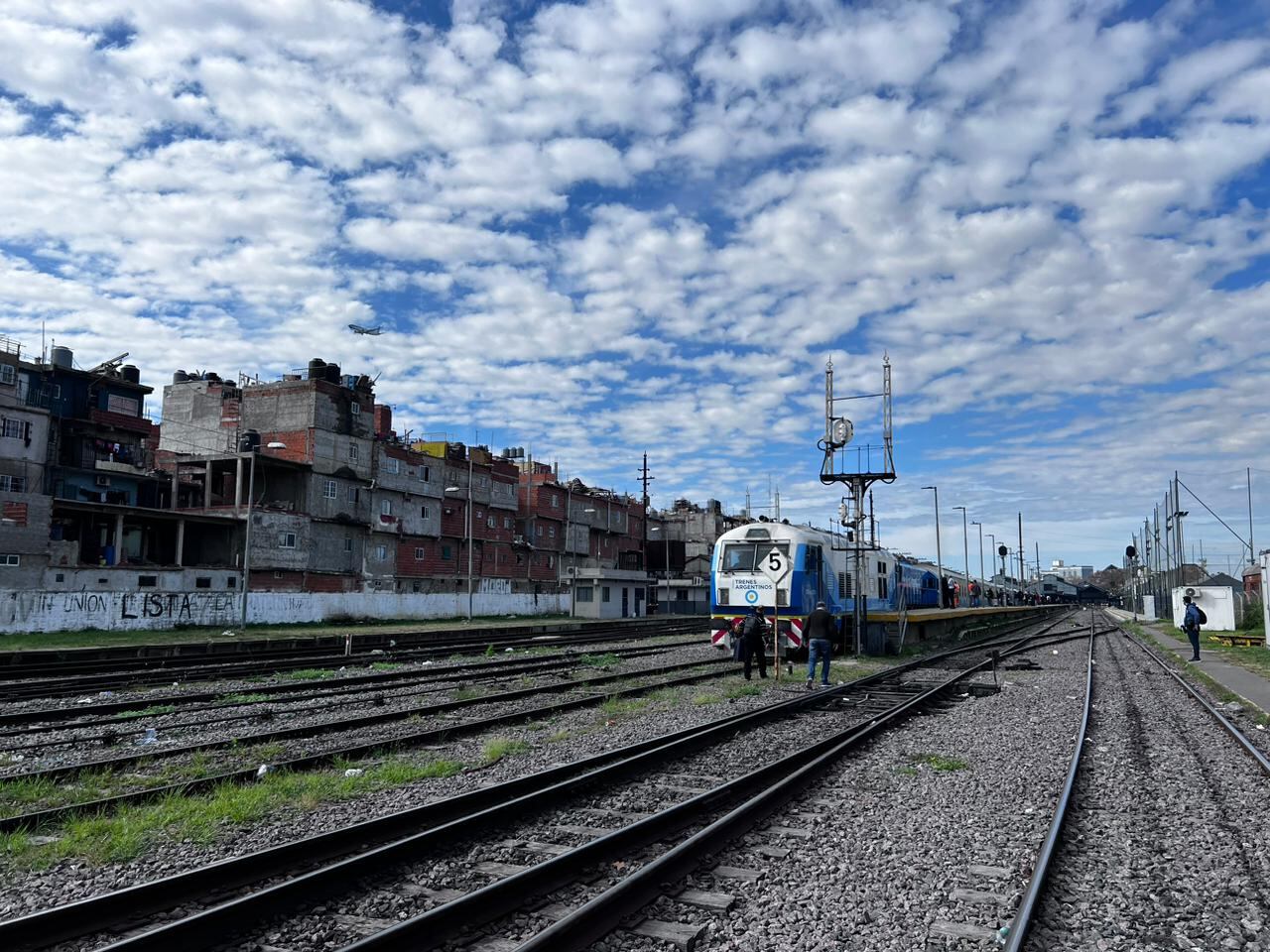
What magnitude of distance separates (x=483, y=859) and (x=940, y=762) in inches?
228

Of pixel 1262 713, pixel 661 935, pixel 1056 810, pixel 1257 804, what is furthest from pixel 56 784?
pixel 1262 713

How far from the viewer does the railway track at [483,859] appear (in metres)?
4.78

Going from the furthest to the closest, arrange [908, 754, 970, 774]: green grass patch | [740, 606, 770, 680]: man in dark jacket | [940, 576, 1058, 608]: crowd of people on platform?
[940, 576, 1058, 608]: crowd of people on platform
[740, 606, 770, 680]: man in dark jacket
[908, 754, 970, 774]: green grass patch

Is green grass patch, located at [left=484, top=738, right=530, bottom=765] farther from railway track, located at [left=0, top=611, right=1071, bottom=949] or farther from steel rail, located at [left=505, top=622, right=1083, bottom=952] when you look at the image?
steel rail, located at [left=505, top=622, right=1083, bottom=952]

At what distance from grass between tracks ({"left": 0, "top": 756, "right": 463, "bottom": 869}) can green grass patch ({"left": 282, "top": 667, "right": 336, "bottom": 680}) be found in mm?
10328

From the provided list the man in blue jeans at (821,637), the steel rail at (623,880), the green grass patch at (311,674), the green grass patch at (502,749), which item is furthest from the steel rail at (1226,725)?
the green grass patch at (311,674)

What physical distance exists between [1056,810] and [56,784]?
914 cm

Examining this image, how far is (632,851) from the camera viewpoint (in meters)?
6.44

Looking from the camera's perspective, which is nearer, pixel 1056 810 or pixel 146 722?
pixel 1056 810

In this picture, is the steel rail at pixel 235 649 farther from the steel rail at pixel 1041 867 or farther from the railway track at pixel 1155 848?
the railway track at pixel 1155 848

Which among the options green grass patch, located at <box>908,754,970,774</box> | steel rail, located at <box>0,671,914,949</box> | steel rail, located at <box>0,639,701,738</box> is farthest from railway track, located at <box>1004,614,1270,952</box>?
steel rail, located at <box>0,639,701,738</box>

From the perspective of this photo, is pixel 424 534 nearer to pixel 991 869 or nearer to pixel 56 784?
pixel 56 784

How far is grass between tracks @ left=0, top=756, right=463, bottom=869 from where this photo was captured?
250 inches

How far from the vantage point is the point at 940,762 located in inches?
390
